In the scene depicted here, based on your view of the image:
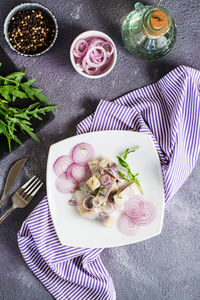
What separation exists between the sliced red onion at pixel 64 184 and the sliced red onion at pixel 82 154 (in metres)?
0.07

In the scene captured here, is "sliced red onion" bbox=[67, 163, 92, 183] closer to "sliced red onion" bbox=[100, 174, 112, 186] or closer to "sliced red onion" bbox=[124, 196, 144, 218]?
"sliced red onion" bbox=[100, 174, 112, 186]

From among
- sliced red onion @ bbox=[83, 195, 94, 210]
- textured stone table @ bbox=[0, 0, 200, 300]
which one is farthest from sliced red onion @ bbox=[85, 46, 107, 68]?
sliced red onion @ bbox=[83, 195, 94, 210]

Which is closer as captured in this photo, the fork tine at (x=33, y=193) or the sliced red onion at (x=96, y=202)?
the sliced red onion at (x=96, y=202)

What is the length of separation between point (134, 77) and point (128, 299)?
0.94 meters

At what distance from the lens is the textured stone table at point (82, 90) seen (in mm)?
1279

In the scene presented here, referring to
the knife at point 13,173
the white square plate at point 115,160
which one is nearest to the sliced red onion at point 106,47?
the white square plate at point 115,160

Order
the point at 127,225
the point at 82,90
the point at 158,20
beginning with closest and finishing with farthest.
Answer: the point at 158,20
the point at 127,225
the point at 82,90

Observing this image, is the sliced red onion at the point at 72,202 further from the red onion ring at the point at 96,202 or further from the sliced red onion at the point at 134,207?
the sliced red onion at the point at 134,207

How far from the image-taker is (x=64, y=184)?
1.20 metres

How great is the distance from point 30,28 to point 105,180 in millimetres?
638

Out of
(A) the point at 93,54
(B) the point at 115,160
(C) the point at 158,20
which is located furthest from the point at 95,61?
(B) the point at 115,160

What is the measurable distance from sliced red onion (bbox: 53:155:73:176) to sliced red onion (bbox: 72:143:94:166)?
0.03 metres

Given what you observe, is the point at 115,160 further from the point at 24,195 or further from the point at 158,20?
the point at 158,20

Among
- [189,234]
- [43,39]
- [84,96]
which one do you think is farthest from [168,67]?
[189,234]
